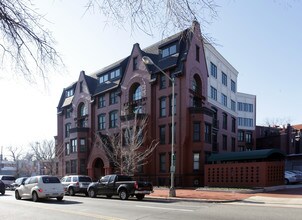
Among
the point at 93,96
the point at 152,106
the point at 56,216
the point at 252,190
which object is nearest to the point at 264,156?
the point at 252,190

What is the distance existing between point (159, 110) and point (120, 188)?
16.2 m

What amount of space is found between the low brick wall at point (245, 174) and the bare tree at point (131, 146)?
267 inches

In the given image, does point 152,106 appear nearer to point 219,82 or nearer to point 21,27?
point 219,82

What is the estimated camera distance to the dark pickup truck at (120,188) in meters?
23.8

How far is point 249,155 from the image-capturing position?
3331cm

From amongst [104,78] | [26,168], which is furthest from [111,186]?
[26,168]

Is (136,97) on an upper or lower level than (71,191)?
upper

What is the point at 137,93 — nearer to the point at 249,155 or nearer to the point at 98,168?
the point at 98,168

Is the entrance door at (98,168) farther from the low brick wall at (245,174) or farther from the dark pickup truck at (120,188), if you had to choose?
the dark pickup truck at (120,188)

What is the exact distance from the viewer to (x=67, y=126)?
5794 cm

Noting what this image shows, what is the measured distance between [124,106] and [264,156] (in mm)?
17824

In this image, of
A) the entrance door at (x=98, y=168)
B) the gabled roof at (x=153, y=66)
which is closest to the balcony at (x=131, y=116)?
the gabled roof at (x=153, y=66)

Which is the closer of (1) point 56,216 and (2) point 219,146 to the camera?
(1) point 56,216

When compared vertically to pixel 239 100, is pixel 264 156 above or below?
below
